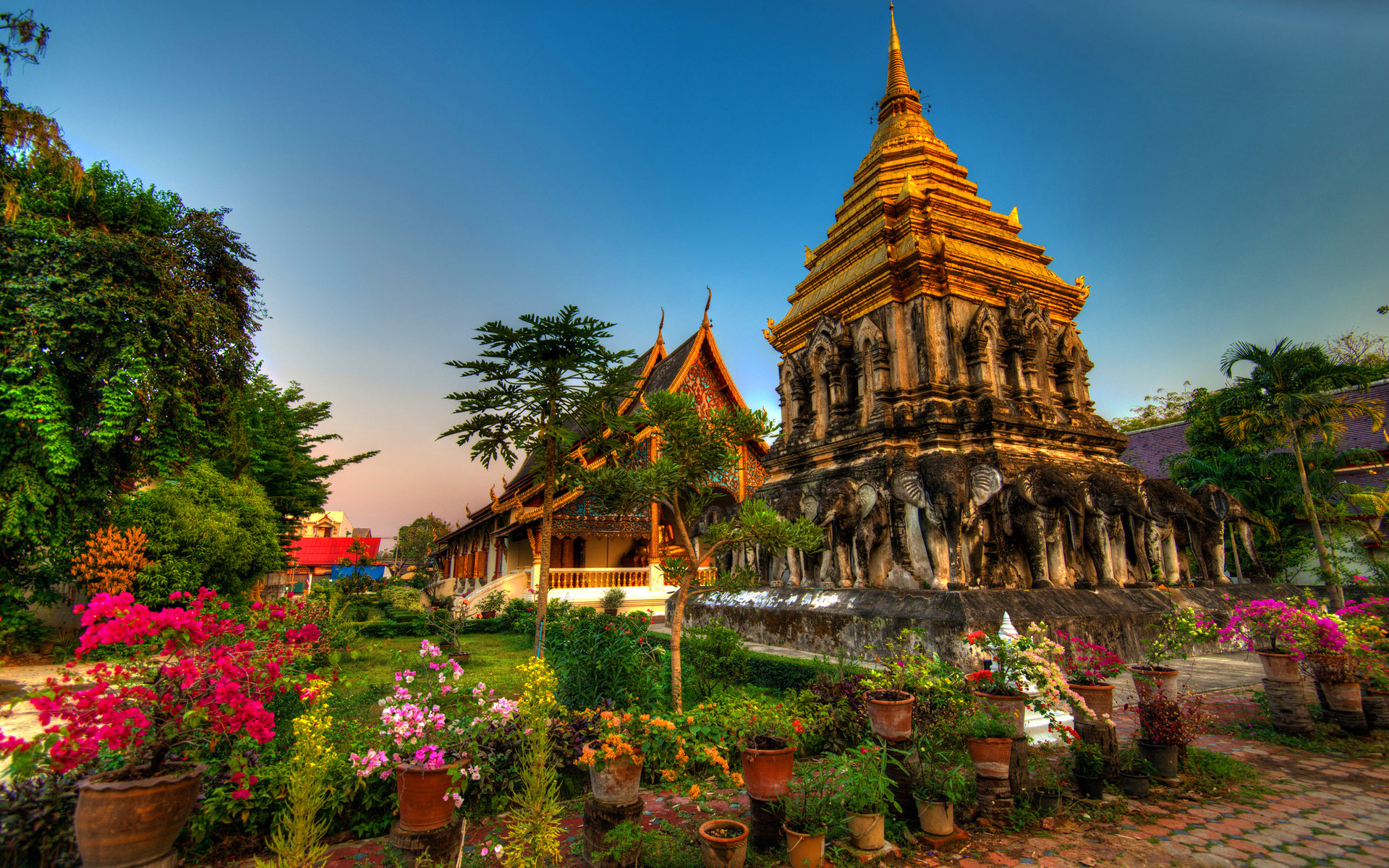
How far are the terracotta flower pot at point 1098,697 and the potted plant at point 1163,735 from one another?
1.05 ft

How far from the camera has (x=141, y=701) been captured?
267 centimetres

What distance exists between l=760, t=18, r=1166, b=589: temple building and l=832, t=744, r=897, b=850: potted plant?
14.4 ft

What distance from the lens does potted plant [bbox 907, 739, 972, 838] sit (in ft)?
10.0

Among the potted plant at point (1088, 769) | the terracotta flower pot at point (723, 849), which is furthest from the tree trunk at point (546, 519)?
the potted plant at point (1088, 769)

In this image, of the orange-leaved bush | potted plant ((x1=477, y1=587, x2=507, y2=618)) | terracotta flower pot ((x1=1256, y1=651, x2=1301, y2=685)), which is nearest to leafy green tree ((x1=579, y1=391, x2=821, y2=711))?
terracotta flower pot ((x1=1256, y1=651, x2=1301, y2=685))

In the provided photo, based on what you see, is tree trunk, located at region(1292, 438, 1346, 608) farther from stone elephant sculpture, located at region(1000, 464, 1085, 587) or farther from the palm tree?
stone elephant sculpture, located at region(1000, 464, 1085, 587)

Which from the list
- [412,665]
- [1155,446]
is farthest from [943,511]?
[1155,446]

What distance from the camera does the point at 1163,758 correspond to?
3.73 m

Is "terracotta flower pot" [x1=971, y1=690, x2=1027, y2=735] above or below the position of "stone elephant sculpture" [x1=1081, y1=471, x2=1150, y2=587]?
below

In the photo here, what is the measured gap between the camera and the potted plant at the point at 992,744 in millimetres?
3232

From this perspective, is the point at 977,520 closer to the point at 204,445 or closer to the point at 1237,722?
the point at 1237,722

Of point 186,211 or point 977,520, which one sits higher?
point 186,211

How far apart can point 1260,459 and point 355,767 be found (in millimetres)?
17328

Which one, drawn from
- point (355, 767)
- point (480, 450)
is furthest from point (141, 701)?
point (480, 450)
